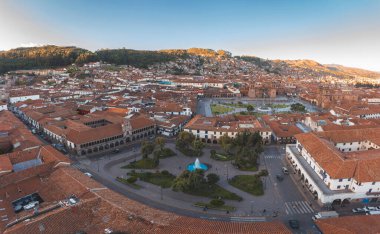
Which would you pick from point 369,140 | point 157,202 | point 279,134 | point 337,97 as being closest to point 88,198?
point 157,202

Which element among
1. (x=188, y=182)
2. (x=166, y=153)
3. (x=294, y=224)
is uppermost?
(x=188, y=182)

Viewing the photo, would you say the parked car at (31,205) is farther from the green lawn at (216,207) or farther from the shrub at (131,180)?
the green lawn at (216,207)

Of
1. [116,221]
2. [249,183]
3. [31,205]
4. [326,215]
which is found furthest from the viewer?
[249,183]

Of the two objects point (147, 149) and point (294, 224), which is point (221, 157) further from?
point (294, 224)

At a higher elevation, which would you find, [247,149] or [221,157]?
[247,149]

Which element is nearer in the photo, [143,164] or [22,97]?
[143,164]

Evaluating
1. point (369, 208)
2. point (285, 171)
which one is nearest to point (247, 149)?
point (285, 171)

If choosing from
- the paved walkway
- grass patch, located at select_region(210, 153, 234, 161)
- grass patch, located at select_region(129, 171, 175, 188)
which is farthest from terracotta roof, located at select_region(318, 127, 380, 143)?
grass patch, located at select_region(129, 171, 175, 188)

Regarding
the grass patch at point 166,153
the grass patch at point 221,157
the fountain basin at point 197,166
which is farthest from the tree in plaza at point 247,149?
the grass patch at point 166,153
